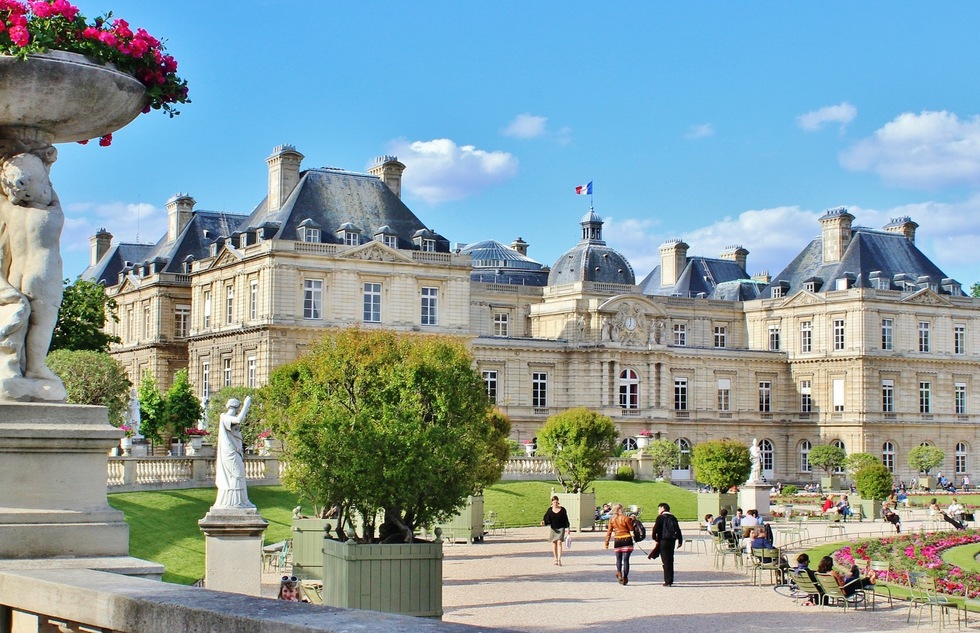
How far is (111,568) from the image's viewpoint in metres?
6.98

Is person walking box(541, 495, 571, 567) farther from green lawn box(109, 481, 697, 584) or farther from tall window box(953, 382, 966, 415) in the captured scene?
tall window box(953, 382, 966, 415)

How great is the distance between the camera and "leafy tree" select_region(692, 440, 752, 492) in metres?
39.1

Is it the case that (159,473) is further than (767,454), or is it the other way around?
A: (767,454)

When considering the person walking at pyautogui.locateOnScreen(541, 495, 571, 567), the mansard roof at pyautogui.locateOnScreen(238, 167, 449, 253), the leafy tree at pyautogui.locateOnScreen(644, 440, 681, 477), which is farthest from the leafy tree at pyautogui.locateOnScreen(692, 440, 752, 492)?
the mansard roof at pyautogui.locateOnScreen(238, 167, 449, 253)

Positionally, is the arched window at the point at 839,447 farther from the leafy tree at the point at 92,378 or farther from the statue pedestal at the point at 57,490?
the statue pedestal at the point at 57,490

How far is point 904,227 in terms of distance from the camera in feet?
248

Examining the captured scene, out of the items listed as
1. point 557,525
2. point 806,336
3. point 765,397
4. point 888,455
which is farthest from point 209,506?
point 806,336

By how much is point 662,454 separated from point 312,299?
51.9 feet

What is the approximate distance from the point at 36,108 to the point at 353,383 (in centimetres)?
1497

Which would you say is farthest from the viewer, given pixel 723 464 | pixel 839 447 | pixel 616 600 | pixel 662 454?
pixel 839 447

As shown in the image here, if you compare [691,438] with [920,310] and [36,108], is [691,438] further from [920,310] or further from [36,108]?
[36,108]

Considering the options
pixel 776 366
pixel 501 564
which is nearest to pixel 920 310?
pixel 776 366

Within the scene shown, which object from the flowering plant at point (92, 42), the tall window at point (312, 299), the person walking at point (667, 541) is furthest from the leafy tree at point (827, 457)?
the flowering plant at point (92, 42)

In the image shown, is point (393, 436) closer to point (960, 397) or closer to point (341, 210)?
point (341, 210)
